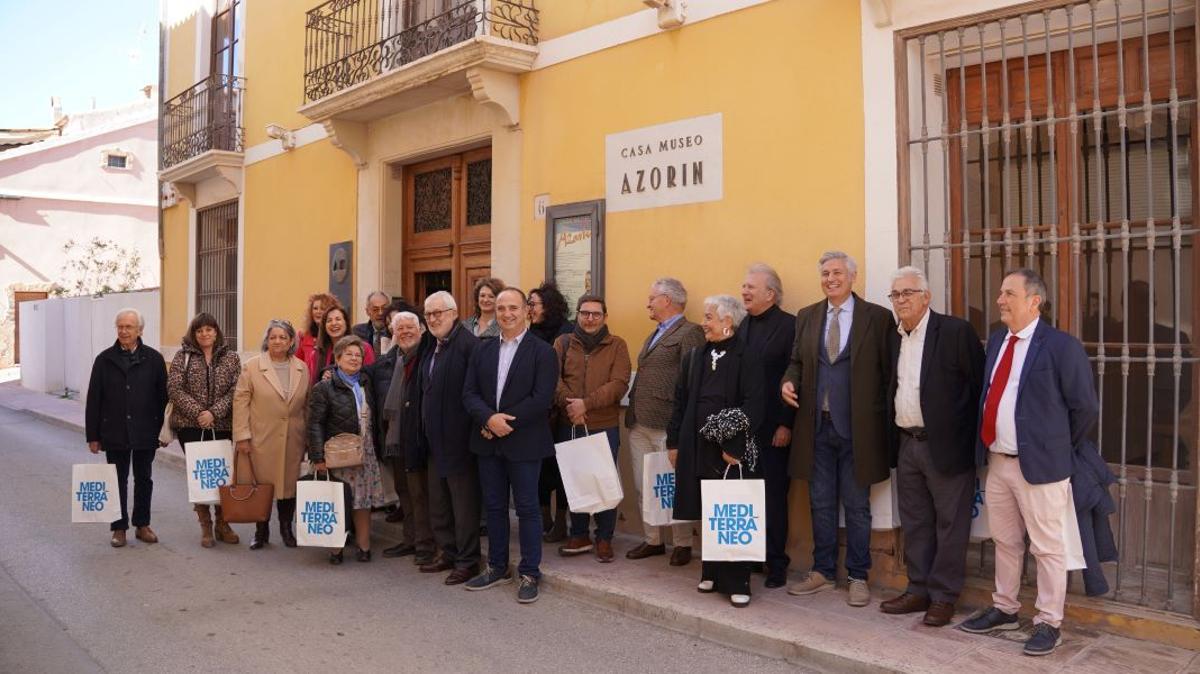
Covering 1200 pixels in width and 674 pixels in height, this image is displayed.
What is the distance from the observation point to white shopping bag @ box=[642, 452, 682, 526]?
5930 mm

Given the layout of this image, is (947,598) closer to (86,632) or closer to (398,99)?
(86,632)

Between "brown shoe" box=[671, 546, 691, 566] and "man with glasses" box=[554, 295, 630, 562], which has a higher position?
"man with glasses" box=[554, 295, 630, 562]

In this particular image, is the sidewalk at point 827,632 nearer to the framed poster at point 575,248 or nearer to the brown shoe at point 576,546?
the brown shoe at point 576,546

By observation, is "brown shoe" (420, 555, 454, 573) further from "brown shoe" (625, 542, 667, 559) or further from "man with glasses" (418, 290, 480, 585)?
"brown shoe" (625, 542, 667, 559)

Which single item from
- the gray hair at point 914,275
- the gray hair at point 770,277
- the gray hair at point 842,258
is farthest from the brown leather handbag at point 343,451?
the gray hair at point 914,275

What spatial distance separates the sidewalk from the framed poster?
2.32 meters

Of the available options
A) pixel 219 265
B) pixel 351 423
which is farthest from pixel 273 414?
pixel 219 265

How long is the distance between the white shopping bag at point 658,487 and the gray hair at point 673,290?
1048mm

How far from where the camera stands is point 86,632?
5.09 m

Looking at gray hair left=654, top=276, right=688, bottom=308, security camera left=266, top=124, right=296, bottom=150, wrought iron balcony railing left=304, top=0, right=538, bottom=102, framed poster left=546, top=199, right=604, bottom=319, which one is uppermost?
wrought iron balcony railing left=304, top=0, right=538, bottom=102

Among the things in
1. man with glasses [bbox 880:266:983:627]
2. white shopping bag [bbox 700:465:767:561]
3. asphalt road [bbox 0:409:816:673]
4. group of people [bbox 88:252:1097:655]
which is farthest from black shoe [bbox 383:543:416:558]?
man with glasses [bbox 880:266:983:627]

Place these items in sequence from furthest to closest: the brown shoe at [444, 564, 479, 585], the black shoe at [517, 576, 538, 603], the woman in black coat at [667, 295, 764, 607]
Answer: the brown shoe at [444, 564, 479, 585] < the black shoe at [517, 576, 538, 603] < the woman in black coat at [667, 295, 764, 607]

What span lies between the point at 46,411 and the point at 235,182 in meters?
7.78

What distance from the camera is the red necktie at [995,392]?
4508 mm
